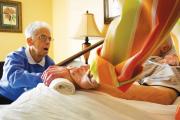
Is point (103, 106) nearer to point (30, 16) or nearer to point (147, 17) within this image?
point (147, 17)

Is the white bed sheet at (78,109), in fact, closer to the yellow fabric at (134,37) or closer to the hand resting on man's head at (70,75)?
the hand resting on man's head at (70,75)

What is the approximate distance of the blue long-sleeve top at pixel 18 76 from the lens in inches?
63.0

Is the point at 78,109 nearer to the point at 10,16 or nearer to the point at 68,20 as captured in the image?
the point at 68,20

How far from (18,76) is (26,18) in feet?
6.21

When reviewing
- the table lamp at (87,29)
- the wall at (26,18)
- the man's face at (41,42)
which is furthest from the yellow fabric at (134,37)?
the wall at (26,18)

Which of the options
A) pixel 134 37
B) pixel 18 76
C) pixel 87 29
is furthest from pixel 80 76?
pixel 87 29

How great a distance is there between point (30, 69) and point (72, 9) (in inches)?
54.6

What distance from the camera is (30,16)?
3418 millimetres

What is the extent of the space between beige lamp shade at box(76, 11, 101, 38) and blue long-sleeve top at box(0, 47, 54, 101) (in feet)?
1.73

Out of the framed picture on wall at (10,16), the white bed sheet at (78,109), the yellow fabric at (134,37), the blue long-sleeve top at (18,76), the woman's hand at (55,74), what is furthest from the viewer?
the framed picture on wall at (10,16)

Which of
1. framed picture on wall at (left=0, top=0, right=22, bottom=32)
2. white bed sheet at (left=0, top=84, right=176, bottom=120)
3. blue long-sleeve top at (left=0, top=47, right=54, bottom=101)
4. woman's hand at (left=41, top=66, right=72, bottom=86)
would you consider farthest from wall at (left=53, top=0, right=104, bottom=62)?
white bed sheet at (left=0, top=84, right=176, bottom=120)

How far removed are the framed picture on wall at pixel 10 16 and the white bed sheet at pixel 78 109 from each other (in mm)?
2421

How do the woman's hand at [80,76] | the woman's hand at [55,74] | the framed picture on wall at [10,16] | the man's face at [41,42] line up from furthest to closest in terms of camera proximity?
the framed picture on wall at [10,16], the man's face at [41,42], the woman's hand at [55,74], the woman's hand at [80,76]

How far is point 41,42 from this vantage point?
194cm
